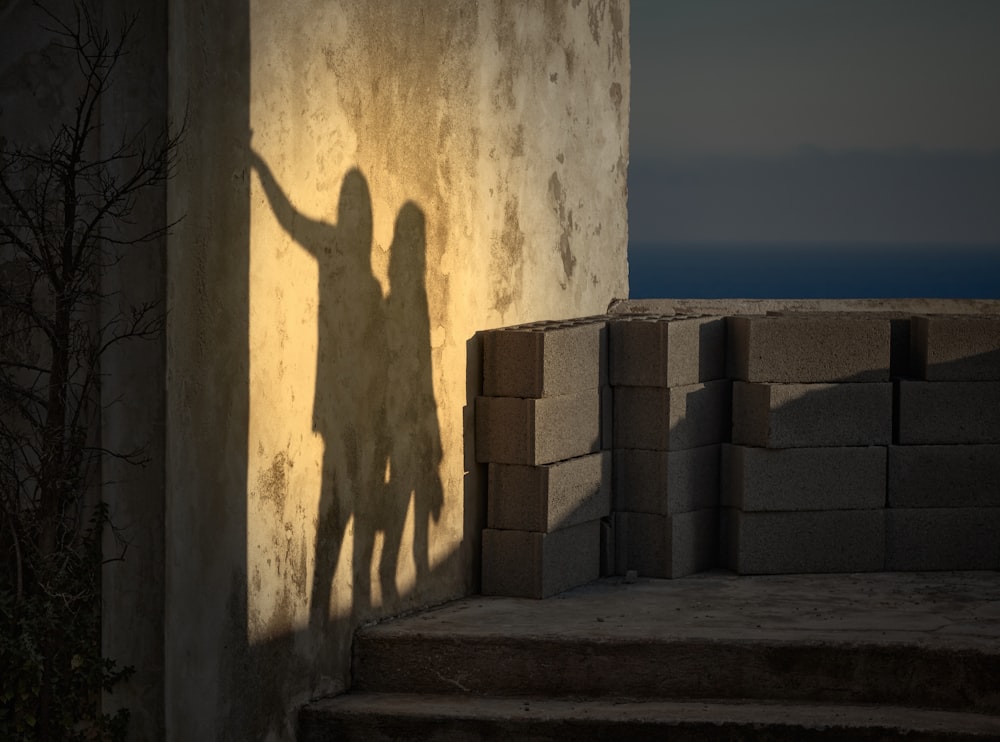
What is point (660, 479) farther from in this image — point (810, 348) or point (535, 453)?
point (810, 348)

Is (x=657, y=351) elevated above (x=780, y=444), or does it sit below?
above

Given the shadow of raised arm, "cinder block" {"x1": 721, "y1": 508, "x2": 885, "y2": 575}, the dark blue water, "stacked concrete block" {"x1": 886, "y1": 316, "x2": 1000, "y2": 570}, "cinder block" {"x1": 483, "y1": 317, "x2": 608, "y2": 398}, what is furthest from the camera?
the dark blue water

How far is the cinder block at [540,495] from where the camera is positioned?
299 inches

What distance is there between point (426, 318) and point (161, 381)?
162cm

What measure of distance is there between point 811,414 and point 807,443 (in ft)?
0.51

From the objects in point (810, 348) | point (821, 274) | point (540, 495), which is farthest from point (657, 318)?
point (821, 274)

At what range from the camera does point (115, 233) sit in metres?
6.00

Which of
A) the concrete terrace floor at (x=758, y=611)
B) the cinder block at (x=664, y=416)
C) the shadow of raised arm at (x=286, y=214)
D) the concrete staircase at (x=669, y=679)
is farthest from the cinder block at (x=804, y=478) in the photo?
the shadow of raised arm at (x=286, y=214)

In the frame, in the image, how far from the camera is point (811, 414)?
8195mm

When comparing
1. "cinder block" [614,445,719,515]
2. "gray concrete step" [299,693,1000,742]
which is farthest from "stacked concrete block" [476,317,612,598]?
"gray concrete step" [299,693,1000,742]

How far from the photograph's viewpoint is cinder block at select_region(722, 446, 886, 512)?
323 inches

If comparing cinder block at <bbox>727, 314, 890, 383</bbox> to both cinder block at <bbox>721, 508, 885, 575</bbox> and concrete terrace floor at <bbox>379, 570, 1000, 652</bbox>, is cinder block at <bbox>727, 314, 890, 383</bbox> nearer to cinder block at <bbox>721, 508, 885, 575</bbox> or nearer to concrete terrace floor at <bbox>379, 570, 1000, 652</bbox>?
cinder block at <bbox>721, 508, 885, 575</bbox>

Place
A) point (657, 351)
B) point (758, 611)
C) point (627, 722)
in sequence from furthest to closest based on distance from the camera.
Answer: point (657, 351) < point (758, 611) < point (627, 722)

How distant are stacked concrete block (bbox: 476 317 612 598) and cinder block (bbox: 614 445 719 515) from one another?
0.34 meters
